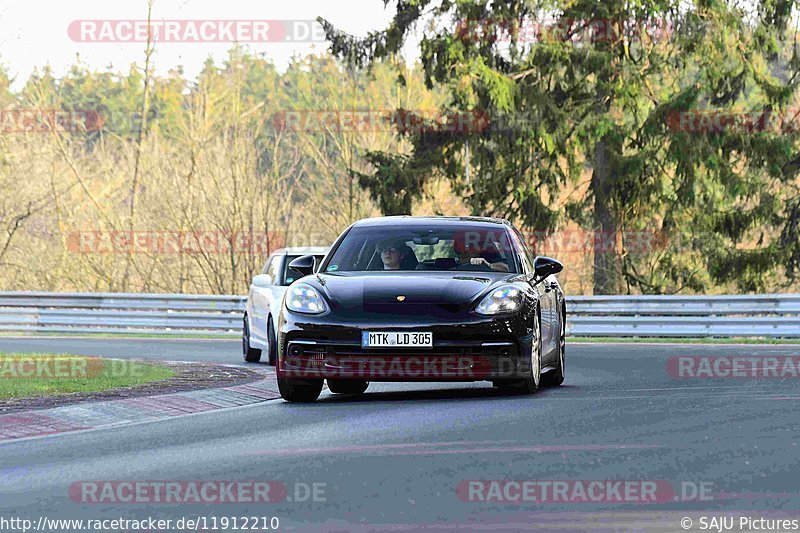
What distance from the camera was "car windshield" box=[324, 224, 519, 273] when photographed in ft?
47.5

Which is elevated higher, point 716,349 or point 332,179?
point 332,179

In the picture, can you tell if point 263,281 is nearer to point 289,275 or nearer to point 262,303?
point 289,275

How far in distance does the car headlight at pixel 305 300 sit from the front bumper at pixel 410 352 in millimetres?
96

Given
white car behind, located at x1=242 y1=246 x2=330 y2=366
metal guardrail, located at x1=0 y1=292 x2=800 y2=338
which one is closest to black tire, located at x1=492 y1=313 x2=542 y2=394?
white car behind, located at x1=242 y1=246 x2=330 y2=366

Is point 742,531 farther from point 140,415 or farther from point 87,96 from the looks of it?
point 87,96

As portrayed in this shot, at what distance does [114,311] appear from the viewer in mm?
34375

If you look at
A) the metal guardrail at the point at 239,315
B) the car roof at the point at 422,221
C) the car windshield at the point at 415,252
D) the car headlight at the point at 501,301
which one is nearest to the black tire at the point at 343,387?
the car windshield at the point at 415,252

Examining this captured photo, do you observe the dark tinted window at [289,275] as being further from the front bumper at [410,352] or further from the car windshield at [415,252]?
the front bumper at [410,352]

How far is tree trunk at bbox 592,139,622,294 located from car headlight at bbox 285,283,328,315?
2382 cm

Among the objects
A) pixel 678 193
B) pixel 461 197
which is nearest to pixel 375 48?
pixel 461 197

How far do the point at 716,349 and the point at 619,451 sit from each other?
14240 mm

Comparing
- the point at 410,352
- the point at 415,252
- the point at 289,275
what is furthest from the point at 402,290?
the point at 289,275

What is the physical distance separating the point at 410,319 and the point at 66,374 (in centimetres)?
545

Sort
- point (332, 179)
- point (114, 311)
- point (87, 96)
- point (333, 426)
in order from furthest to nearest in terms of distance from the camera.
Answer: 1. point (87, 96)
2. point (332, 179)
3. point (114, 311)
4. point (333, 426)
